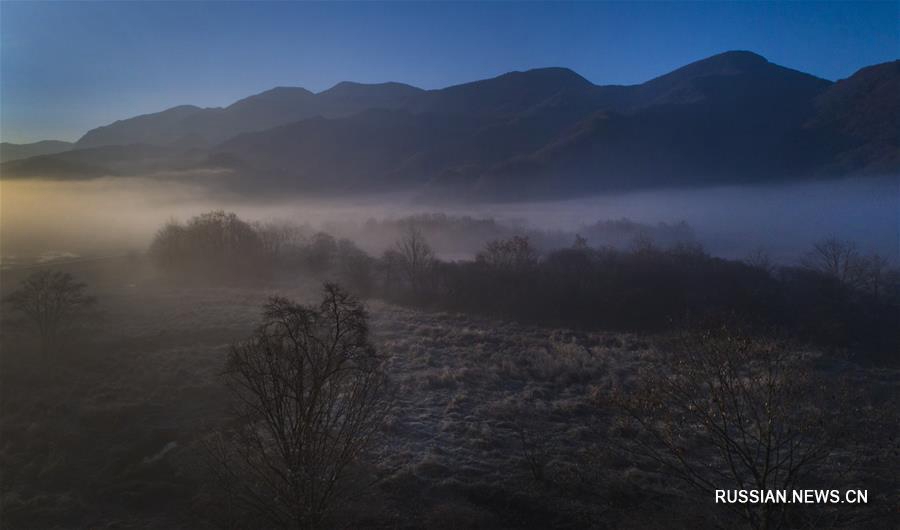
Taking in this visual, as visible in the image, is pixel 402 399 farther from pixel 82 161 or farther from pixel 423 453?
pixel 82 161

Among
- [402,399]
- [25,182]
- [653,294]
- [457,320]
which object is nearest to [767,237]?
[653,294]

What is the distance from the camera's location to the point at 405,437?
897 inches

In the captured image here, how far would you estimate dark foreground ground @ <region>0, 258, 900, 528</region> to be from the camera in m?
17.2

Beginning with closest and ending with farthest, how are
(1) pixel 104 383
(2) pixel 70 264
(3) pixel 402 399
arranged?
1. (3) pixel 402 399
2. (1) pixel 104 383
3. (2) pixel 70 264

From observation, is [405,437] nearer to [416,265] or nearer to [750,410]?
[750,410]

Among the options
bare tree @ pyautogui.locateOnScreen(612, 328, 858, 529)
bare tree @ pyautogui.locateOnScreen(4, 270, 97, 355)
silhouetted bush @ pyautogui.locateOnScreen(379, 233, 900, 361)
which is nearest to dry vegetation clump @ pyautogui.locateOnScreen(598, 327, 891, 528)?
bare tree @ pyautogui.locateOnScreen(612, 328, 858, 529)

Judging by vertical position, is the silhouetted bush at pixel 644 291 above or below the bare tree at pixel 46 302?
below

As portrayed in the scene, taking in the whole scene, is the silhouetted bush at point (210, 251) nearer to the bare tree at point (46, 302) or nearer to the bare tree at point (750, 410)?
the bare tree at point (46, 302)

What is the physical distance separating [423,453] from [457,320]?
36.1m

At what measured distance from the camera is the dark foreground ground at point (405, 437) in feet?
56.3

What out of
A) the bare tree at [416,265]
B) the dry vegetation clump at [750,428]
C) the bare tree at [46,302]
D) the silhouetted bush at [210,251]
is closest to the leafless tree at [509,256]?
the bare tree at [416,265]

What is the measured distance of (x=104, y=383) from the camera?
3128 centimetres

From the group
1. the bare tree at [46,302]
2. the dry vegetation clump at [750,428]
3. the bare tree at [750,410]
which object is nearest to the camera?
the bare tree at [750,410]

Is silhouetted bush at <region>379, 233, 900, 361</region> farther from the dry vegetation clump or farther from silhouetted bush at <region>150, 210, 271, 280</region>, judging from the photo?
the dry vegetation clump
